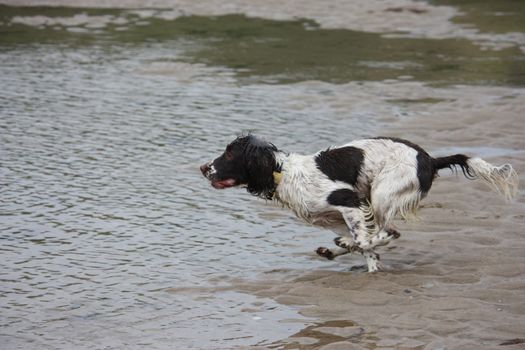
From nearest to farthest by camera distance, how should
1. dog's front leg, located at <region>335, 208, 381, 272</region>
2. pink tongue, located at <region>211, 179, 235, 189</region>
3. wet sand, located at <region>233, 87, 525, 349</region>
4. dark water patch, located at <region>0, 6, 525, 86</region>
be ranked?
1. wet sand, located at <region>233, 87, 525, 349</region>
2. dog's front leg, located at <region>335, 208, 381, 272</region>
3. pink tongue, located at <region>211, 179, 235, 189</region>
4. dark water patch, located at <region>0, 6, 525, 86</region>

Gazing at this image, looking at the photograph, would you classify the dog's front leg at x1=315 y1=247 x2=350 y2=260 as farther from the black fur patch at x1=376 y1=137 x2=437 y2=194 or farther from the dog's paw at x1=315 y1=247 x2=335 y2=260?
the black fur patch at x1=376 y1=137 x2=437 y2=194

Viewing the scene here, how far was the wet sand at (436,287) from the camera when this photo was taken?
240 inches

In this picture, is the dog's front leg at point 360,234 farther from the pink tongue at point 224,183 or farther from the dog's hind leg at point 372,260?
the pink tongue at point 224,183

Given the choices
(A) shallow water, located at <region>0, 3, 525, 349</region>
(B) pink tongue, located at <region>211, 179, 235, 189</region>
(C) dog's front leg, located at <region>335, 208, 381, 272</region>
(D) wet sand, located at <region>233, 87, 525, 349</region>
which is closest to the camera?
(D) wet sand, located at <region>233, 87, 525, 349</region>

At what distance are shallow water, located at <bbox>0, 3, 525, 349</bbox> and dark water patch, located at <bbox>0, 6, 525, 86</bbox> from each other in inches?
2.3

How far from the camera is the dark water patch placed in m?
15.9

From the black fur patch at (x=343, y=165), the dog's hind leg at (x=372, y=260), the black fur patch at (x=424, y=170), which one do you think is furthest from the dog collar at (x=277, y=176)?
the black fur patch at (x=424, y=170)

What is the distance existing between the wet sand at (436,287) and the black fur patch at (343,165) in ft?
2.57

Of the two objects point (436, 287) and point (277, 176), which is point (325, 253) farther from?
point (436, 287)

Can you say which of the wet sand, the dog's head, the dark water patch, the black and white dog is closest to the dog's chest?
the black and white dog

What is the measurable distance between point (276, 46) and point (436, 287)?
12.0 meters

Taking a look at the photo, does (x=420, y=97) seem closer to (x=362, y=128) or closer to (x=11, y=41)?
(x=362, y=128)

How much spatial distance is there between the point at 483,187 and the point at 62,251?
4410 millimetres

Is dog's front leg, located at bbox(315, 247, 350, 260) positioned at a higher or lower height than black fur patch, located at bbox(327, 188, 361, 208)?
lower
